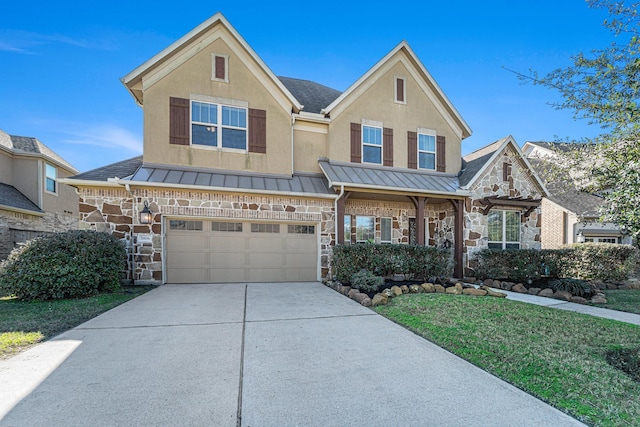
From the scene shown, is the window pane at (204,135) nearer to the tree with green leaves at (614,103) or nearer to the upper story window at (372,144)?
the upper story window at (372,144)

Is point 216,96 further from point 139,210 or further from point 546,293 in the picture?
point 546,293

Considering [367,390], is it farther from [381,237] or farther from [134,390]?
[381,237]

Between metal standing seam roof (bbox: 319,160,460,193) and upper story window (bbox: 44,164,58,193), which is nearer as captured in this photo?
metal standing seam roof (bbox: 319,160,460,193)

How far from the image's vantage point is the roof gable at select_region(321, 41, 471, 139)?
10.8 metres

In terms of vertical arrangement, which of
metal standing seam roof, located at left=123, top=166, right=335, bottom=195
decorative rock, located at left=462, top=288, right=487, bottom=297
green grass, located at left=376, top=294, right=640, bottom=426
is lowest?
decorative rock, located at left=462, top=288, right=487, bottom=297

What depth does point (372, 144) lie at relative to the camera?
1118cm

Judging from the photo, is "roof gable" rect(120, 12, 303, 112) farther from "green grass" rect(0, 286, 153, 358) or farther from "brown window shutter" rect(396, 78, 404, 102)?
"green grass" rect(0, 286, 153, 358)

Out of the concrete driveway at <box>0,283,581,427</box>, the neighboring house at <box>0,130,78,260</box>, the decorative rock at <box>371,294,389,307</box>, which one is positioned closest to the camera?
the concrete driveway at <box>0,283,581,427</box>

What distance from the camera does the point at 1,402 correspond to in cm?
258

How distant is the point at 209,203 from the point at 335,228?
4.15 metres

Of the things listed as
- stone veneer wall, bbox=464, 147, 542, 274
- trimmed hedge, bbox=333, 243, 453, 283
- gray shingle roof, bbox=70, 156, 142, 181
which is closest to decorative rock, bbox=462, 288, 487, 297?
trimmed hedge, bbox=333, 243, 453, 283

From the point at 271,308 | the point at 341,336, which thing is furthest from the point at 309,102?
the point at 341,336

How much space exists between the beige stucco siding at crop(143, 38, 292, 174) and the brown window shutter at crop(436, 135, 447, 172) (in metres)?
6.11

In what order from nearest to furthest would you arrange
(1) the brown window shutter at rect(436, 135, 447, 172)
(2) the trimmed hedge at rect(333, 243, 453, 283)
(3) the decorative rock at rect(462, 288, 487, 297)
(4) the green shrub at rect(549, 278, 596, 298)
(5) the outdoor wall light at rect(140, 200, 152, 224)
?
(3) the decorative rock at rect(462, 288, 487, 297) → (4) the green shrub at rect(549, 278, 596, 298) → (5) the outdoor wall light at rect(140, 200, 152, 224) → (2) the trimmed hedge at rect(333, 243, 453, 283) → (1) the brown window shutter at rect(436, 135, 447, 172)
